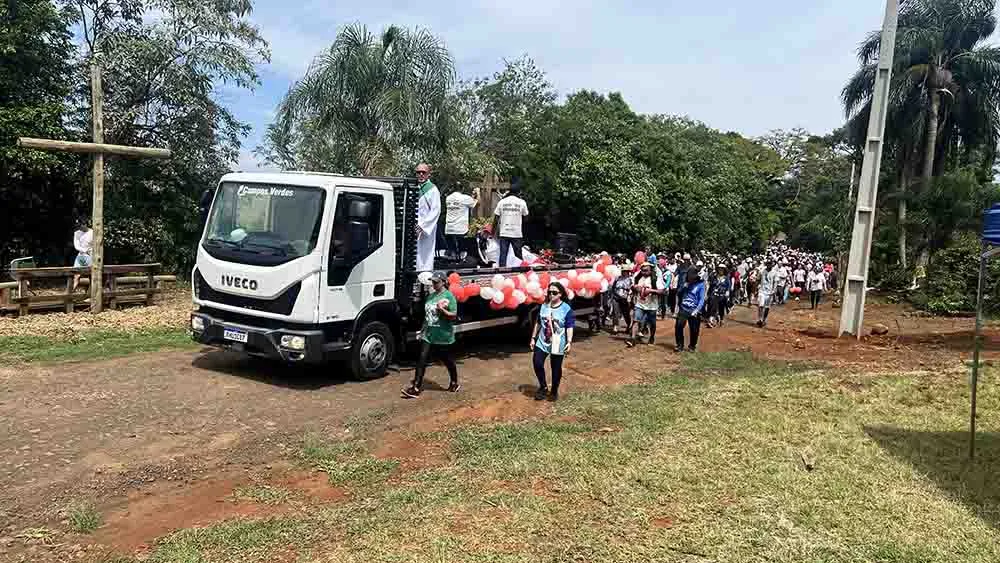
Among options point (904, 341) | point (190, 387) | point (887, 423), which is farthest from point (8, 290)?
point (904, 341)

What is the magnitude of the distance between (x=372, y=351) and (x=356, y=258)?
1245 mm

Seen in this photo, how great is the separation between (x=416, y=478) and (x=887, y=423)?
17.3ft

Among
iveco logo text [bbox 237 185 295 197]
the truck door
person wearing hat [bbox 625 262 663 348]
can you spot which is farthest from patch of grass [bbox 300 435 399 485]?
person wearing hat [bbox 625 262 663 348]

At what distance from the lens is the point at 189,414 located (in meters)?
7.15

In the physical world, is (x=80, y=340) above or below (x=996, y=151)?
below

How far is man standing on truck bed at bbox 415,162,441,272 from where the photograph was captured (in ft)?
30.6

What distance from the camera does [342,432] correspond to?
696 cm

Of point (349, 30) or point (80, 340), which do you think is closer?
point (80, 340)

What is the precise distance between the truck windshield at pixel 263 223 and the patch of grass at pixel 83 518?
3.52 meters

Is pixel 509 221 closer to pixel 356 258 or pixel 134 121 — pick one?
pixel 356 258

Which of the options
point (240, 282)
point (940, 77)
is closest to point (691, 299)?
point (240, 282)

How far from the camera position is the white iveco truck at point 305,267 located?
7.99 metres

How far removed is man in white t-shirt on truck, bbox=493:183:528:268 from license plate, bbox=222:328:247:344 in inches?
185

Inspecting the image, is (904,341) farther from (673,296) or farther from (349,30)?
(349,30)
